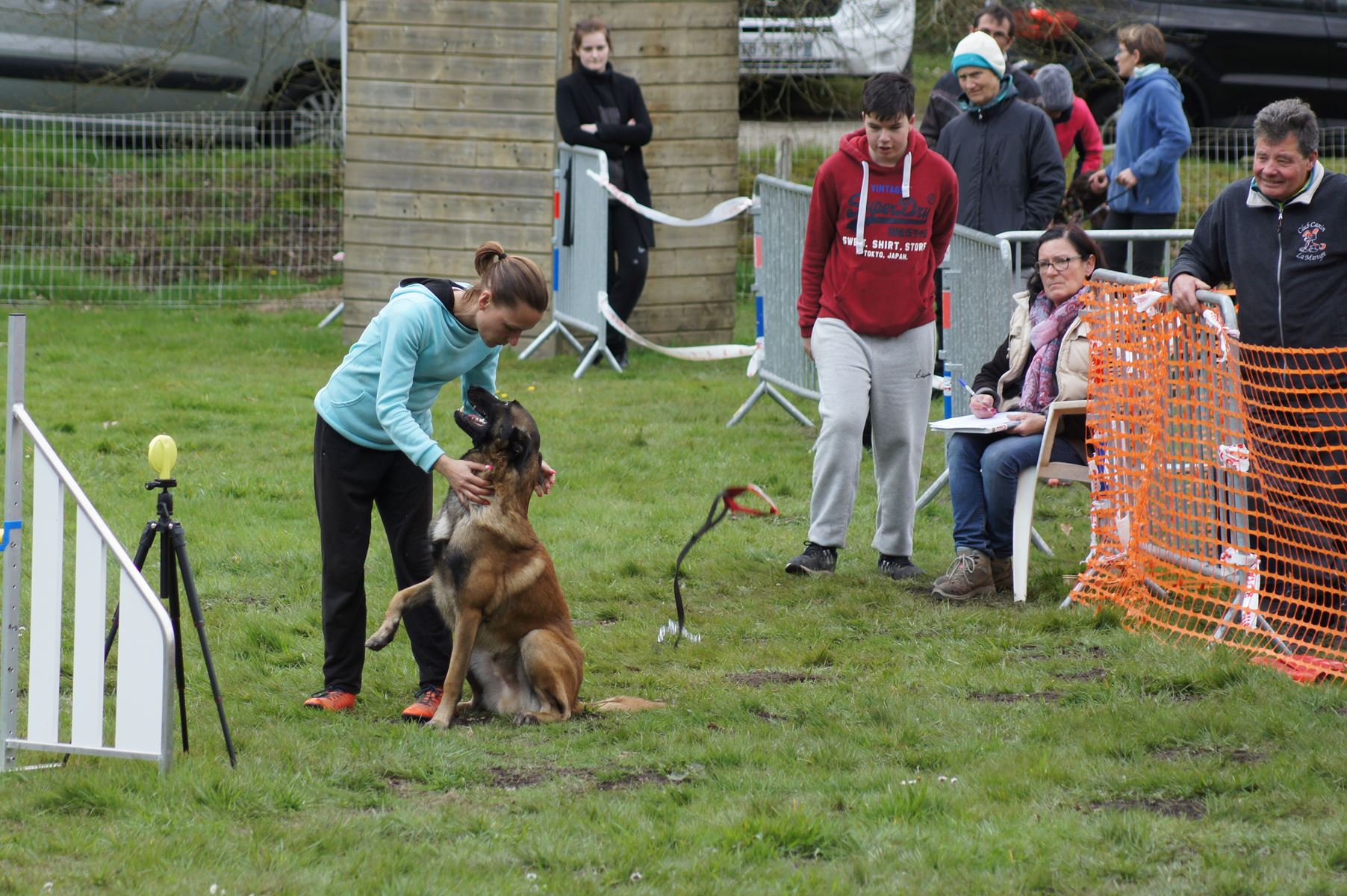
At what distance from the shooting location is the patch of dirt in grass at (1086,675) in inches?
213

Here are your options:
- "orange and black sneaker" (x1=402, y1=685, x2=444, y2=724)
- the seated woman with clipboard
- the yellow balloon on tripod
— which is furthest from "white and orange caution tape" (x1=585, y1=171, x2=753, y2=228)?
the yellow balloon on tripod

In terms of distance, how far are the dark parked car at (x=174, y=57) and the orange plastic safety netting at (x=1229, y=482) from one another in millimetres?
10791

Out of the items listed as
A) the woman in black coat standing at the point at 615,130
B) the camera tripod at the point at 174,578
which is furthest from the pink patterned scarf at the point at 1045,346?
the woman in black coat standing at the point at 615,130

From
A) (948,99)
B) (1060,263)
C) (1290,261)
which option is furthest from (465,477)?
(948,99)

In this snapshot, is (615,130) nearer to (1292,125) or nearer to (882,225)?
(882,225)

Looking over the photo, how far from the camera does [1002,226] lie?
8641 mm

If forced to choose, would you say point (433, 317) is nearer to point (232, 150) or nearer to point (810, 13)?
point (232, 150)

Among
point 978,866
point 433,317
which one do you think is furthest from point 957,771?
point 433,317

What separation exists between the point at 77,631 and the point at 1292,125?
4583mm

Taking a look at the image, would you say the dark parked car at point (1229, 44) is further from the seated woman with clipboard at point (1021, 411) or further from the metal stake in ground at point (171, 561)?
the metal stake in ground at point (171, 561)

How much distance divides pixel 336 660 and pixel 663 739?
4.06 ft

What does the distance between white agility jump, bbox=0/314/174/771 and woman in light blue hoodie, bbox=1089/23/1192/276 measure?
7.42 metres

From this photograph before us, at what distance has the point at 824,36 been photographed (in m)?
16.1

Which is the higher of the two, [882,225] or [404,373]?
[882,225]
